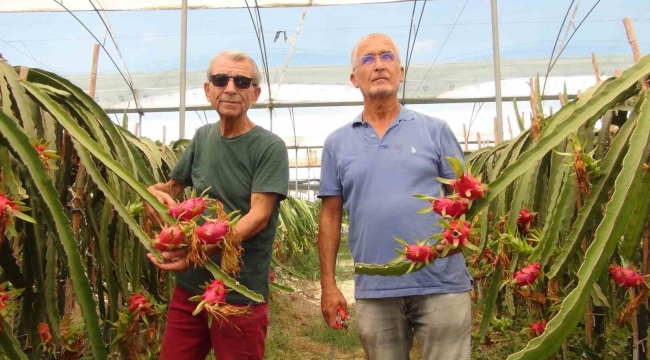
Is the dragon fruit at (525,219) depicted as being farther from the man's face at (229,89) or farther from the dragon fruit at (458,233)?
the man's face at (229,89)

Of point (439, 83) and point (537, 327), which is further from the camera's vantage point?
point (439, 83)

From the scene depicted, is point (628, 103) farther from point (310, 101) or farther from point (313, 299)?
point (310, 101)

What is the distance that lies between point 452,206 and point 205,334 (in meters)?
1.02

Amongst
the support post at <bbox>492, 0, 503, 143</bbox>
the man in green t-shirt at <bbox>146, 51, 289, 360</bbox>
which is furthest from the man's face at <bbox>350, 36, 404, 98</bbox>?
the support post at <bbox>492, 0, 503, 143</bbox>

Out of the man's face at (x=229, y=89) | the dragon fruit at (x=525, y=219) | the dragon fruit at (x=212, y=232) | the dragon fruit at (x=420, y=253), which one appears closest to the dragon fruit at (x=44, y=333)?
the dragon fruit at (x=212, y=232)

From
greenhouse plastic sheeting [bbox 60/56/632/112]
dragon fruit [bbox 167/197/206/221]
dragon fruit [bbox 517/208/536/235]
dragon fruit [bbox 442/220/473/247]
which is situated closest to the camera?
dragon fruit [bbox 442/220/473/247]

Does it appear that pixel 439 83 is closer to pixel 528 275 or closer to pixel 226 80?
pixel 226 80

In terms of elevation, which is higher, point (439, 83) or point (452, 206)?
point (439, 83)

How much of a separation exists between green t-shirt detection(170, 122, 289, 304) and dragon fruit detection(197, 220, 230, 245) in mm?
523

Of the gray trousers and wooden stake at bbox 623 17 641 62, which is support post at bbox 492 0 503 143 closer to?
wooden stake at bbox 623 17 641 62

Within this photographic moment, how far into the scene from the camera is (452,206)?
104 cm

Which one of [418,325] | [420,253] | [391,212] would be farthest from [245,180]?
[420,253]

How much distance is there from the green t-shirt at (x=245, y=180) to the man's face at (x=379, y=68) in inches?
12.2

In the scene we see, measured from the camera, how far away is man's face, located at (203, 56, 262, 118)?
1714mm
